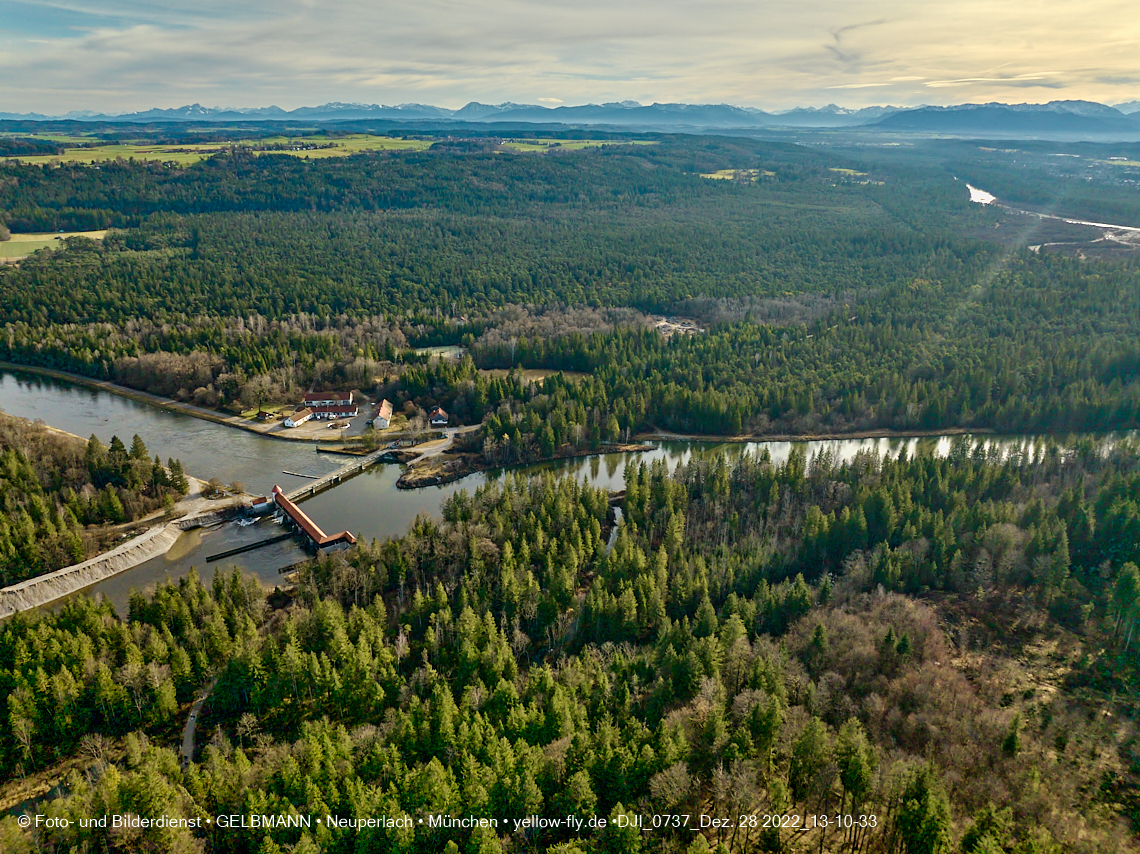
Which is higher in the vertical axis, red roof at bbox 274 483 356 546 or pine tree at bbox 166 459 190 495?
pine tree at bbox 166 459 190 495

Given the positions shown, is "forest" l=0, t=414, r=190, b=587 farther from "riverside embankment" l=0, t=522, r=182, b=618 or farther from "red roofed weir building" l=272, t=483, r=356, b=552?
"red roofed weir building" l=272, t=483, r=356, b=552

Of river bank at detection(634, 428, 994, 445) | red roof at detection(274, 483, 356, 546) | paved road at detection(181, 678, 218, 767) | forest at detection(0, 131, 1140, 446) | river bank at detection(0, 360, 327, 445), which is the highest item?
forest at detection(0, 131, 1140, 446)

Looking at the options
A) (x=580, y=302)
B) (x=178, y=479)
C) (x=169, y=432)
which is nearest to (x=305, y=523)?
(x=178, y=479)

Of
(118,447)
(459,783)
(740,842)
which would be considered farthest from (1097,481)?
(118,447)

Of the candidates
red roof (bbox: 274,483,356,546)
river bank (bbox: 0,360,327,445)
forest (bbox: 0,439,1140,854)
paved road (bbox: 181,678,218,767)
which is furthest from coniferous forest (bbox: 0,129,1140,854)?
red roof (bbox: 274,483,356,546)

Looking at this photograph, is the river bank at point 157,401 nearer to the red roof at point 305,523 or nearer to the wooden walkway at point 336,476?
the wooden walkway at point 336,476

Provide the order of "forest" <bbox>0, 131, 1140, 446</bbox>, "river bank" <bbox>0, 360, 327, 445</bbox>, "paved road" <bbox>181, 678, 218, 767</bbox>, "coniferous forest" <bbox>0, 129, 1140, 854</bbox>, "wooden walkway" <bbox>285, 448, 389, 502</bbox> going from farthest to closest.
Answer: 1. "forest" <bbox>0, 131, 1140, 446</bbox>
2. "river bank" <bbox>0, 360, 327, 445</bbox>
3. "wooden walkway" <bbox>285, 448, 389, 502</bbox>
4. "paved road" <bbox>181, 678, 218, 767</bbox>
5. "coniferous forest" <bbox>0, 129, 1140, 854</bbox>
